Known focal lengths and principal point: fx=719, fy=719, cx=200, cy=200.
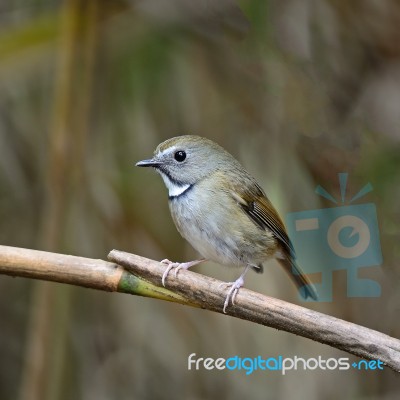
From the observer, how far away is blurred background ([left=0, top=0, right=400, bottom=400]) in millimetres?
2633

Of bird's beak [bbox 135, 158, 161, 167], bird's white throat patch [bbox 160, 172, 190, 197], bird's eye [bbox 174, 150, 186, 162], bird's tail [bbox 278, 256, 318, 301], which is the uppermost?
bird's eye [bbox 174, 150, 186, 162]

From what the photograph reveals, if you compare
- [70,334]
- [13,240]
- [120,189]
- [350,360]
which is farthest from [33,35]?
[350,360]

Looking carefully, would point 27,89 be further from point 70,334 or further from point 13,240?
point 70,334

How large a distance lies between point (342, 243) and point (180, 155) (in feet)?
2.08

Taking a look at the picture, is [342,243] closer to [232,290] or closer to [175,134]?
[232,290]

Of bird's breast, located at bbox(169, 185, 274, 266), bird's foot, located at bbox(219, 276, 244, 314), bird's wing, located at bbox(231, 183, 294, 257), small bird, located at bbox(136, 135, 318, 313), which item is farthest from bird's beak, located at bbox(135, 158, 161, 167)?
bird's foot, located at bbox(219, 276, 244, 314)

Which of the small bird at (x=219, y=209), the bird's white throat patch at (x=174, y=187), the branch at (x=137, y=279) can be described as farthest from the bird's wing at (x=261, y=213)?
the branch at (x=137, y=279)

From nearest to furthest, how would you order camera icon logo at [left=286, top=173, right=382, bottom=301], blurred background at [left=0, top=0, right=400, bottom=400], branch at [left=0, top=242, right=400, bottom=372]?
branch at [left=0, top=242, right=400, bottom=372] → camera icon logo at [left=286, top=173, right=382, bottom=301] → blurred background at [left=0, top=0, right=400, bottom=400]

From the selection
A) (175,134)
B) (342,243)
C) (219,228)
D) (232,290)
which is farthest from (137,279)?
(175,134)

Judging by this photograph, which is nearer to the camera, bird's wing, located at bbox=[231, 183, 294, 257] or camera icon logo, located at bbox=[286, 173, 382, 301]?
camera icon logo, located at bbox=[286, 173, 382, 301]

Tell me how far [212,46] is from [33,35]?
778mm

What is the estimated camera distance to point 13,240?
3.44m

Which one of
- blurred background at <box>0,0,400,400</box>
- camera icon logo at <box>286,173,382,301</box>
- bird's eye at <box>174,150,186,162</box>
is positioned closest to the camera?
camera icon logo at <box>286,173,382,301</box>

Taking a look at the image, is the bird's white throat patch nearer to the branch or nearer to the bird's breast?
the bird's breast
